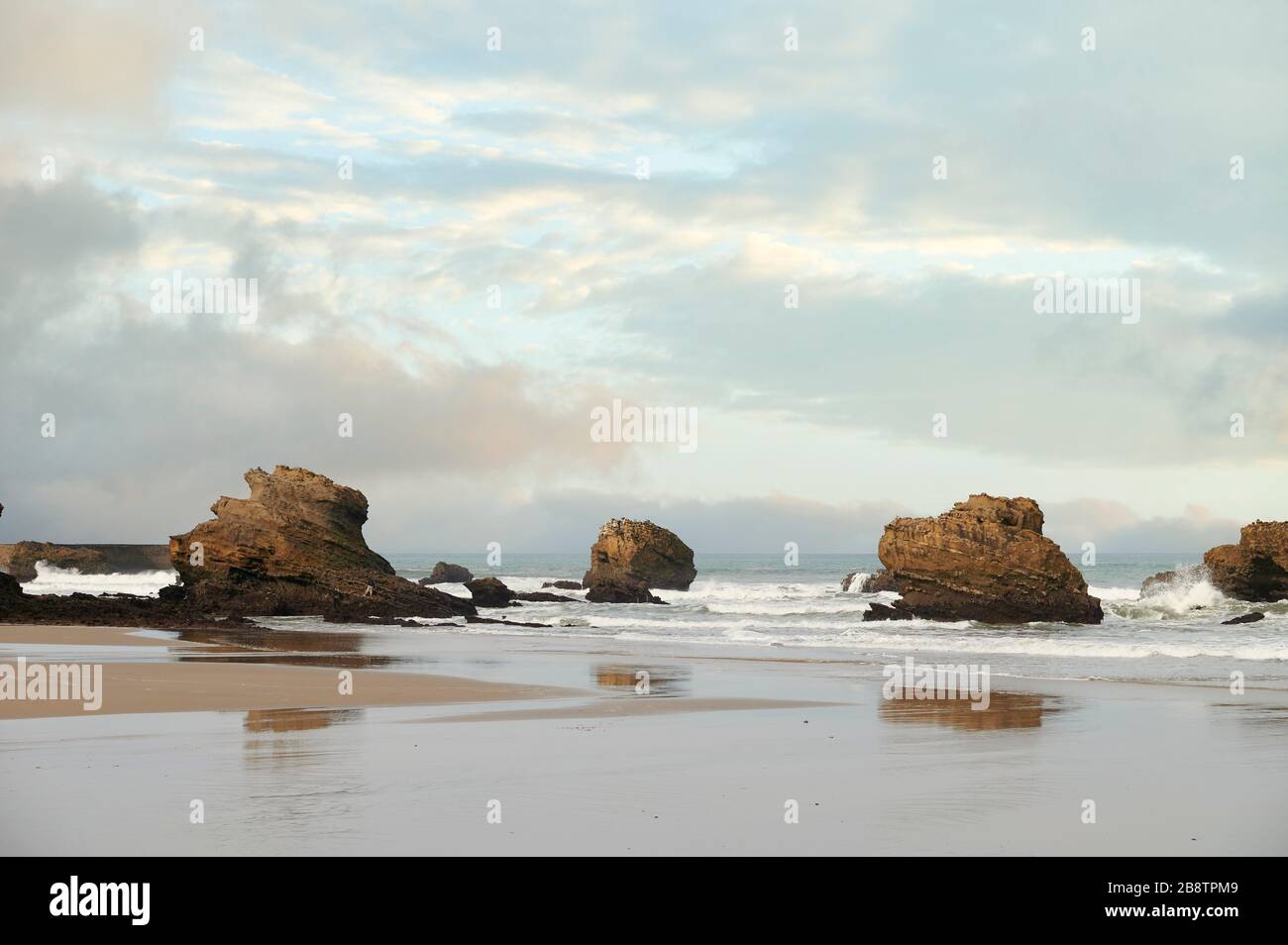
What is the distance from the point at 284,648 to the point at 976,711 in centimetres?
1747

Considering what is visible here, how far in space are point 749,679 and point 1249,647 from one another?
47.4 feet

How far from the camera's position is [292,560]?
→ 142ft

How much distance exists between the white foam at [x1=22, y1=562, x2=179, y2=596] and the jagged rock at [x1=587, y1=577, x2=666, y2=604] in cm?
1901

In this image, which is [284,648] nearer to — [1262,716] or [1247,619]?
[1262,716]

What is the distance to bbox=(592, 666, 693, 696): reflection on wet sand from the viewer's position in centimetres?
1872

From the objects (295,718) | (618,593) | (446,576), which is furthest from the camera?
(446,576)

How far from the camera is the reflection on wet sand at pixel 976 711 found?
46.7ft

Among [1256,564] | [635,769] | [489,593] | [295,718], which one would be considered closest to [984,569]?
[1256,564]

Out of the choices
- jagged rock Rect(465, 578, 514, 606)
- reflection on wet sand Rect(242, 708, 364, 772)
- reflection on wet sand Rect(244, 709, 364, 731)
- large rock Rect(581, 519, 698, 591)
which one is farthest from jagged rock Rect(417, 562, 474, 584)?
reflection on wet sand Rect(242, 708, 364, 772)

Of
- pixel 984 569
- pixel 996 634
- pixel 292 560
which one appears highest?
pixel 292 560

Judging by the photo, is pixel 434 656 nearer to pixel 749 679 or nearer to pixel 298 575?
pixel 749 679

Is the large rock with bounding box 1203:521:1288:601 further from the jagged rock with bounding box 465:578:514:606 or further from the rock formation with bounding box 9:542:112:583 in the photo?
the rock formation with bounding box 9:542:112:583

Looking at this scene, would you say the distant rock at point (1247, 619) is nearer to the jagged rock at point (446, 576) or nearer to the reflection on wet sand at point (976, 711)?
the reflection on wet sand at point (976, 711)
